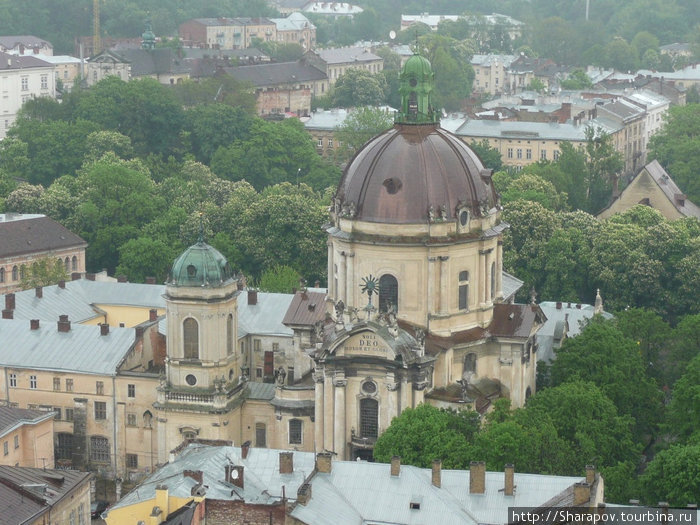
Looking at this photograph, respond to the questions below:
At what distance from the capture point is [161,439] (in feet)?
321

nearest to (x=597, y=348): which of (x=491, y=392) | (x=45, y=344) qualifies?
(x=491, y=392)

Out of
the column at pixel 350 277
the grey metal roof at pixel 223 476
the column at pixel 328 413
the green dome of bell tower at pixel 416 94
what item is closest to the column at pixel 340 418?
the column at pixel 328 413

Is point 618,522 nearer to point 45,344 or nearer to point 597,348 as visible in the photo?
point 597,348

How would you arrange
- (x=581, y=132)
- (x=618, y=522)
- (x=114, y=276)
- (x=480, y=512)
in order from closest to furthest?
(x=618, y=522) < (x=480, y=512) < (x=114, y=276) < (x=581, y=132)

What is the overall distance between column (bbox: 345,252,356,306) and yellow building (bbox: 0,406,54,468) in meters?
18.5

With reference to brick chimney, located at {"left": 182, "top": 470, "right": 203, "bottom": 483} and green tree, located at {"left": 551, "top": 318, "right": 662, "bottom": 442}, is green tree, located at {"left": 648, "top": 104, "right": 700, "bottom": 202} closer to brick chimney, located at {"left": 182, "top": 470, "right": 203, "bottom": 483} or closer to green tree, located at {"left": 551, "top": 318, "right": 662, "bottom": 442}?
green tree, located at {"left": 551, "top": 318, "right": 662, "bottom": 442}

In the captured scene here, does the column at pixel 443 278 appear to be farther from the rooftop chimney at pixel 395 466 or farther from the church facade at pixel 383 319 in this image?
the rooftop chimney at pixel 395 466

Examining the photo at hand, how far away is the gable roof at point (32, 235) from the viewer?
136 m

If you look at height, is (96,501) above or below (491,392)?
below

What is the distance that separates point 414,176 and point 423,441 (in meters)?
16.4

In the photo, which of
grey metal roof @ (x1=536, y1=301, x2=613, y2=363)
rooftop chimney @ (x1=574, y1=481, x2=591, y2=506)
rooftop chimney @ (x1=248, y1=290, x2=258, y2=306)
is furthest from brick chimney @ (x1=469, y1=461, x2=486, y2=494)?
rooftop chimney @ (x1=248, y1=290, x2=258, y2=306)

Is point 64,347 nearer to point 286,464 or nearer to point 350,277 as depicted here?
point 350,277

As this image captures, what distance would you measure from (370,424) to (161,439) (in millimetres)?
13151

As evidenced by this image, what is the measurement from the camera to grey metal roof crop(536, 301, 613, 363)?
10919cm
